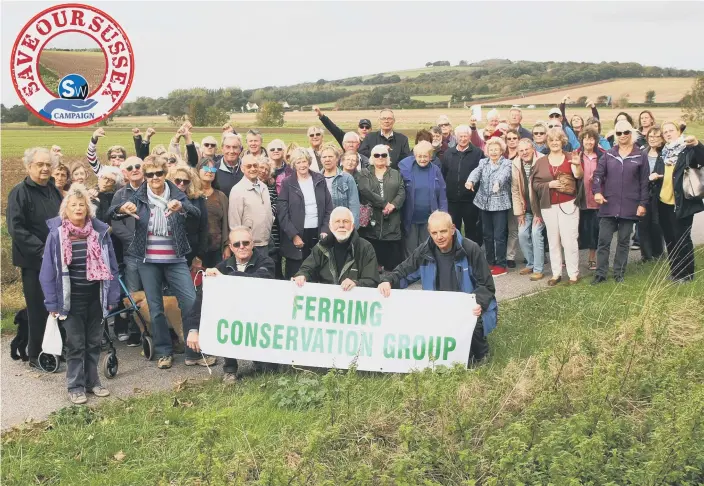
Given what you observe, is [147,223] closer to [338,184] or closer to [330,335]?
[330,335]

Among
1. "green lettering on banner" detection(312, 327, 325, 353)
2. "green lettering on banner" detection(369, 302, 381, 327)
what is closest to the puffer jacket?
"green lettering on banner" detection(312, 327, 325, 353)

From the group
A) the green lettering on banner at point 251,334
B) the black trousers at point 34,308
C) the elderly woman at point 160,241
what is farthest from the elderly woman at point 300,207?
the black trousers at point 34,308

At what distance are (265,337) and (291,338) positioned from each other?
28 centimetres

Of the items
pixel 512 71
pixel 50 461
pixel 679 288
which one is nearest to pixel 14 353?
pixel 50 461

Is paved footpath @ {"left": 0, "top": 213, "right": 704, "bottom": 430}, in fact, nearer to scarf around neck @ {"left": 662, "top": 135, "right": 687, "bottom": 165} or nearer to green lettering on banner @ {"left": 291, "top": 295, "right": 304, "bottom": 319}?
green lettering on banner @ {"left": 291, "top": 295, "right": 304, "bottom": 319}

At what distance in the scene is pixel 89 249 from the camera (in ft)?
24.3

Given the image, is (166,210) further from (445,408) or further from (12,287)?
(12,287)

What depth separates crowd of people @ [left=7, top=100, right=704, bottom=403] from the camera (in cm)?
764

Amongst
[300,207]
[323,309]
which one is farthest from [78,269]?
[300,207]

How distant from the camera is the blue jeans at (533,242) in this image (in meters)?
11.3

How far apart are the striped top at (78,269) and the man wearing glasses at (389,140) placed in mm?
5869

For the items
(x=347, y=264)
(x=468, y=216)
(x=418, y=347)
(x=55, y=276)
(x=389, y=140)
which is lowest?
(x=418, y=347)

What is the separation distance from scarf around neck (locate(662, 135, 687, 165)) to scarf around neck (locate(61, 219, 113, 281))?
8.20 metres

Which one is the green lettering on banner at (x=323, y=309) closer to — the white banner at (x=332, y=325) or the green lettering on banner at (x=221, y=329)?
the white banner at (x=332, y=325)
